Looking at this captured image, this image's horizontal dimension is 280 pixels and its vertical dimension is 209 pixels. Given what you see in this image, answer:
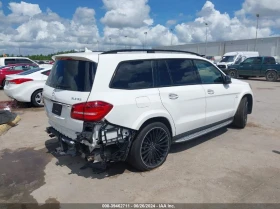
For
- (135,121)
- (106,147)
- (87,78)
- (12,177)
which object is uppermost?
(87,78)

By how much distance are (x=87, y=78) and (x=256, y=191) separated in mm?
2757

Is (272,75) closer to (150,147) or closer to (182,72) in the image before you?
(182,72)

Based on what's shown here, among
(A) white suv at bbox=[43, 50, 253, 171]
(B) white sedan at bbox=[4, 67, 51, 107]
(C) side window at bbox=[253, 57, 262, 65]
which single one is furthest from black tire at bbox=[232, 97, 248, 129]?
(C) side window at bbox=[253, 57, 262, 65]

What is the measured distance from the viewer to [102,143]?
356cm

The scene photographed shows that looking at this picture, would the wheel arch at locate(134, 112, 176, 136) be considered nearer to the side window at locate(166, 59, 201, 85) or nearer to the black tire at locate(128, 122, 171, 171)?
the black tire at locate(128, 122, 171, 171)

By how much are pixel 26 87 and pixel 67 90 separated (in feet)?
19.5

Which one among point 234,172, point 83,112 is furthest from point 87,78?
point 234,172

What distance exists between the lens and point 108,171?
4.21m

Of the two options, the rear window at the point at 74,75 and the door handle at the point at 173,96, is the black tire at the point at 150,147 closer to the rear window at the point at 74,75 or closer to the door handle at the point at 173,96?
the door handle at the point at 173,96

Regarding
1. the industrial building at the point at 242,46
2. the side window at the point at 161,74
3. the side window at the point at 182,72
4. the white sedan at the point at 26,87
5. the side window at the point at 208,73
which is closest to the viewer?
the side window at the point at 161,74

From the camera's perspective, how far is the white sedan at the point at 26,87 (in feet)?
29.5

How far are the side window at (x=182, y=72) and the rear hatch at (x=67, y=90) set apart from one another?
1.44 metres

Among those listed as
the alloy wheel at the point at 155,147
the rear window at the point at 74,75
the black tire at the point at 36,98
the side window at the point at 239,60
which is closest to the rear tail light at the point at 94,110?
the rear window at the point at 74,75

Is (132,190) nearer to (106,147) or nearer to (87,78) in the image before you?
(106,147)
